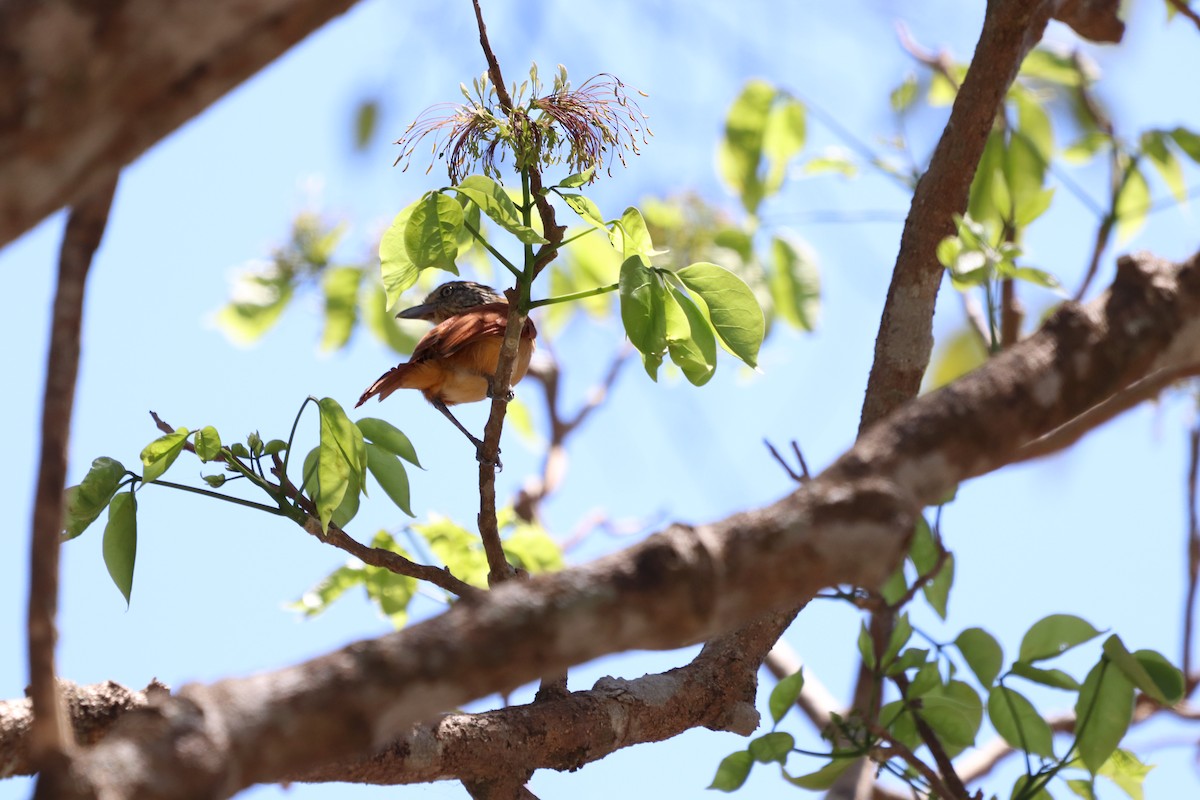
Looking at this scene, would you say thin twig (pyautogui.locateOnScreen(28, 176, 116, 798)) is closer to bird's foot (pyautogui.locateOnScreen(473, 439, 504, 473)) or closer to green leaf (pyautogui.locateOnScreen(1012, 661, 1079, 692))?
bird's foot (pyautogui.locateOnScreen(473, 439, 504, 473))

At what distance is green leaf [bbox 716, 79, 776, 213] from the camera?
372 cm

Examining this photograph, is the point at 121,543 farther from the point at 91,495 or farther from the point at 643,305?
the point at 643,305

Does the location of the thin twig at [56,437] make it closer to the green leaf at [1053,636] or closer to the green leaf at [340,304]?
the green leaf at [1053,636]

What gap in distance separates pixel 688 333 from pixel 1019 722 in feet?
3.28

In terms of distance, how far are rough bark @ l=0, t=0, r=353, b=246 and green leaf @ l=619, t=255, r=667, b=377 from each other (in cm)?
107

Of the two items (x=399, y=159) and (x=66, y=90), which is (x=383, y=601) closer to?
(x=399, y=159)

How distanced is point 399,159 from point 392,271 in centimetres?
43

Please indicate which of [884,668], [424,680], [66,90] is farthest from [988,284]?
[66,90]

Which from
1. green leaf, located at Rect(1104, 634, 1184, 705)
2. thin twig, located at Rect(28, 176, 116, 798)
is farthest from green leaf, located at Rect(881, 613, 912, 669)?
thin twig, located at Rect(28, 176, 116, 798)

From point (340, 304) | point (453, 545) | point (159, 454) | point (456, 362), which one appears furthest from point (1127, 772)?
point (340, 304)

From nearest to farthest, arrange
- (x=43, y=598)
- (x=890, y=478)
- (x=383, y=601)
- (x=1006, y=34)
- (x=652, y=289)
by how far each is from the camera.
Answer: (x=43, y=598)
(x=890, y=478)
(x=652, y=289)
(x=1006, y=34)
(x=383, y=601)

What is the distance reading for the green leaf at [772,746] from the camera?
235cm

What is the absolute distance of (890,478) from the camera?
53.0 inches

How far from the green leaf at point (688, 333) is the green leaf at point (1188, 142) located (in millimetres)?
1573
